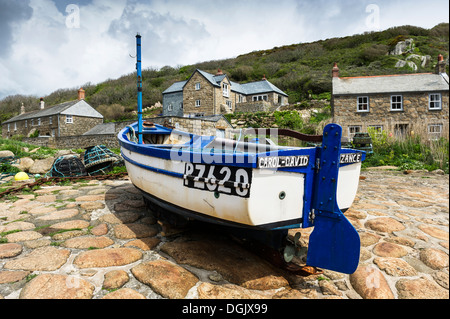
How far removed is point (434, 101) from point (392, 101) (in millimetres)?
2602

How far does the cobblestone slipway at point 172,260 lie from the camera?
2254 mm

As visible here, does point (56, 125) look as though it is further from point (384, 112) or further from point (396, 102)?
point (396, 102)

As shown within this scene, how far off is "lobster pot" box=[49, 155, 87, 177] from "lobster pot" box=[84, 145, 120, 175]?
1.06ft

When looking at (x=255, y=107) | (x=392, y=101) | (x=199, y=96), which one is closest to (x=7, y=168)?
(x=199, y=96)

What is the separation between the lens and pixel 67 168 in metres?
7.43

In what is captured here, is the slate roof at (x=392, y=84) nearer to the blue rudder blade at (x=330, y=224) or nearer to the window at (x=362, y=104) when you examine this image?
the window at (x=362, y=104)

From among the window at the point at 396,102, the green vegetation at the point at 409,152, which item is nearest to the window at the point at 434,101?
the window at the point at 396,102

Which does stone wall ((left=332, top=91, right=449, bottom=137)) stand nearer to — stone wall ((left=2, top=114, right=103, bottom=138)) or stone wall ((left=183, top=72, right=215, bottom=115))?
stone wall ((left=183, top=72, right=215, bottom=115))

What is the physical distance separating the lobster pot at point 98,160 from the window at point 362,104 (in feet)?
55.1

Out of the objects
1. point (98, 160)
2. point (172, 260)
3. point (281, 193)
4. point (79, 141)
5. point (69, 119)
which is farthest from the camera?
point (69, 119)

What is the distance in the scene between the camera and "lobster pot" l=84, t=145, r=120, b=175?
26.1 ft

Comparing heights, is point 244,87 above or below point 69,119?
above

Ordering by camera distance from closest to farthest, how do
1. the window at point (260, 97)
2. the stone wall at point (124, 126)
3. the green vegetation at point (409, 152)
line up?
the green vegetation at point (409, 152), the stone wall at point (124, 126), the window at point (260, 97)

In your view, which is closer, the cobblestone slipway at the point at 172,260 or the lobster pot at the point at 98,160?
the cobblestone slipway at the point at 172,260
